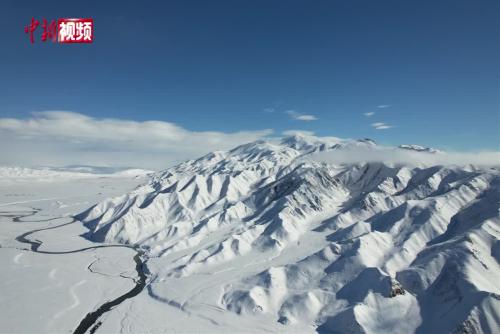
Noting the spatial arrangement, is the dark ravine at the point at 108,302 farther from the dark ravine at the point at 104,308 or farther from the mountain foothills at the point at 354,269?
the mountain foothills at the point at 354,269

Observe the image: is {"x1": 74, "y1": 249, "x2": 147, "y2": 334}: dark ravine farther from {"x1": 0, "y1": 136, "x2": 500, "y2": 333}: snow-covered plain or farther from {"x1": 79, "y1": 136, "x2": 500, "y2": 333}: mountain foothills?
{"x1": 79, "y1": 136, "x2": 500, "y2": 333}: mountain foothills

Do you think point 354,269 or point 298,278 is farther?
point 298,278

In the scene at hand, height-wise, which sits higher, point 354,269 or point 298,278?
point 354,269

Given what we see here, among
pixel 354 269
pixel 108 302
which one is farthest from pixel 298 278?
pixel 108 302

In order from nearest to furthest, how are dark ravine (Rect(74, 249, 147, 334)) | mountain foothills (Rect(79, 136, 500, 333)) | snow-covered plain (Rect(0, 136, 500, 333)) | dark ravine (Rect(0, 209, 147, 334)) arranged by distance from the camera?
mountain foothills (Rect(79, 136, 500, 333)) < snow-covered plain (Rect(0, 136, 500, 333)) < dark ravine (Rect(74, 249, 147, 334)) < dark ravine (Rect(0, 209, 147, 334))

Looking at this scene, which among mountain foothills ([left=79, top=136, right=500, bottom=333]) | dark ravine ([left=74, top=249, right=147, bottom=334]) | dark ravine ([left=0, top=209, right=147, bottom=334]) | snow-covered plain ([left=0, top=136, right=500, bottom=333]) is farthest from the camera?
dark ravine ([left=0, top=209, right=147, bottom=334])

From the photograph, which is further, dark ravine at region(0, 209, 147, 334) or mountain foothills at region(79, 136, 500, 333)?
dark ravine at region(0, 209, 147, 334)

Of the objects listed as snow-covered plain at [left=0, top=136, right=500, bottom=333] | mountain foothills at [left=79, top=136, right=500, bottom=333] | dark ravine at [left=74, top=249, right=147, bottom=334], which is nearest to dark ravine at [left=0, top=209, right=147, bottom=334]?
dark ravine at [left=74, top=249, right=147, bottom=334]

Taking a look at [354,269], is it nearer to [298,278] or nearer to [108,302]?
[298,278]

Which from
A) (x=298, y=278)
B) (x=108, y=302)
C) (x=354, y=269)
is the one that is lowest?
(x=108, y=302)

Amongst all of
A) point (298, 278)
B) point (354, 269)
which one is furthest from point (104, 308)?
point (354, 269)

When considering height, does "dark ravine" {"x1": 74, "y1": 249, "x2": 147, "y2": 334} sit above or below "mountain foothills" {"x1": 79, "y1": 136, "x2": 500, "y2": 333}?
below

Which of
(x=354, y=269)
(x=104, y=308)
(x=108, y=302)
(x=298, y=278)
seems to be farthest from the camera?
(x=298, y=278)

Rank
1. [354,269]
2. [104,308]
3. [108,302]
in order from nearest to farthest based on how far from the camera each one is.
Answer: [104,308], [108,302], [354,269]
